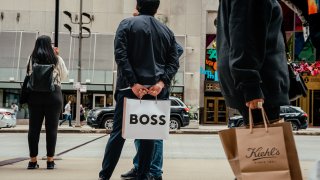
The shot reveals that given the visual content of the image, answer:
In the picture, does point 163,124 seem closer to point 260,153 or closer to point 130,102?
point 130,102

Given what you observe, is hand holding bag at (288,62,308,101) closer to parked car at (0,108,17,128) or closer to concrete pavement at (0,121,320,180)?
concrete pavement at (0,121,320,180)

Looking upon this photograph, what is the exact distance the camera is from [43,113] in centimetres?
699

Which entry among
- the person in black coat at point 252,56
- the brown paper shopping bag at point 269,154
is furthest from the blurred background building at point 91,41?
the brown paper shopping bag at point 269,154

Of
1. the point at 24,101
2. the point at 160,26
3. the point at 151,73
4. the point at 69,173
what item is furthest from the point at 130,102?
the point at 24,101

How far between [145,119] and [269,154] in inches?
86.0

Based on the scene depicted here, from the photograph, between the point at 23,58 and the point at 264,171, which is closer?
the point at 264,171

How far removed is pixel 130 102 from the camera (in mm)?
5086

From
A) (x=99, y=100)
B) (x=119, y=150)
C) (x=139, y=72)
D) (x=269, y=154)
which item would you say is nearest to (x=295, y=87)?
(x=269, y=154)

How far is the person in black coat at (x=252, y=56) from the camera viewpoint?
133 inches

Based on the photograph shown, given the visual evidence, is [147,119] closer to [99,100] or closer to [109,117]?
[109,117]

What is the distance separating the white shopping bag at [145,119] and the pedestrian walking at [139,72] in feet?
0.30

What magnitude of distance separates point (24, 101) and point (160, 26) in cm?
226

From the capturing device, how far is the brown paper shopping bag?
3.08m

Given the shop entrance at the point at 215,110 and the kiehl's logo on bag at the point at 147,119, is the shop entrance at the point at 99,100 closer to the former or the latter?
the shop entrance at the point at 215,110
